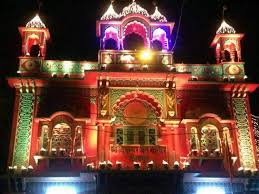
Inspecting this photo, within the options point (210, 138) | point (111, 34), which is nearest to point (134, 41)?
point (111, 34)

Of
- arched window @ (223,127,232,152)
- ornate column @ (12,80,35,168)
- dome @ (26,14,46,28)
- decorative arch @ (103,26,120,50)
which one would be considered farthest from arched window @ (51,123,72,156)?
arched window @ (223,127,232,152)

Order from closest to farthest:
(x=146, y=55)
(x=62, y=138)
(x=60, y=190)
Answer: (x=60, y=190) → (x=62, y=138) → (x=146, y=55)

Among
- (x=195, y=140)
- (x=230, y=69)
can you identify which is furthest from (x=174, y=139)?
→ (x=230, y=69)

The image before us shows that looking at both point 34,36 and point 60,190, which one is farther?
point 34,36

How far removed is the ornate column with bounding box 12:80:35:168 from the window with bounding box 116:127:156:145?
4.21 meters

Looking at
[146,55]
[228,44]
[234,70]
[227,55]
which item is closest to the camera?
[146,55]

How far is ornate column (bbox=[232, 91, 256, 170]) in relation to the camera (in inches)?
816

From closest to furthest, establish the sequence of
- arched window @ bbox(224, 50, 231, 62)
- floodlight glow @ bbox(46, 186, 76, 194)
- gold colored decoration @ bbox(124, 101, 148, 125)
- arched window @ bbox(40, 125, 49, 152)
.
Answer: floodlight glow @ bbox(46, 186, 76, 194), arched window @ bbox(40, 125, 49, 152), gold colored decoration @ bbox(124, 101, 148, 125), arched window @ bbox(224, 50, 231, 62)

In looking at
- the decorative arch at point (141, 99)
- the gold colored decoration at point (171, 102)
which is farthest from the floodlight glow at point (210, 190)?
the decorative arch at point (141, 99)

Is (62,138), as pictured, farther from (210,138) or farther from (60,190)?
(210,138)

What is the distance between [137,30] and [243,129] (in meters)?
7.61

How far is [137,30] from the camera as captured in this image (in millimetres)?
23719

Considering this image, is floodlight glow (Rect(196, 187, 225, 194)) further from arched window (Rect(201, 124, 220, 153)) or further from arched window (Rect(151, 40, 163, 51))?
arched window (Rect(151, 40, 163, 51))

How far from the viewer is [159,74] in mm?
21422
